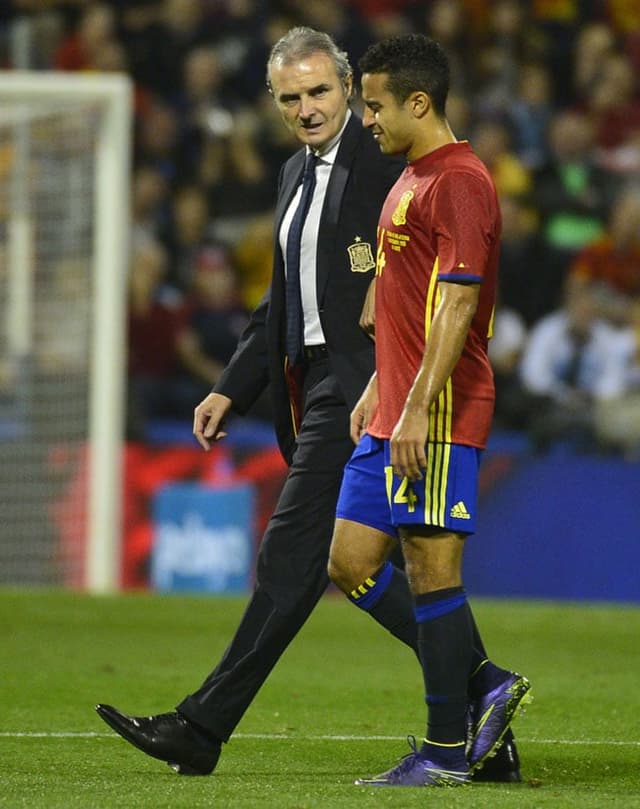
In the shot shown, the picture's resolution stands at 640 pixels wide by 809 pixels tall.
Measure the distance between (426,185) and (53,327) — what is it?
703 centimetres

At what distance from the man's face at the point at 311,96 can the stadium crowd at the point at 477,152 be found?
21.5ft

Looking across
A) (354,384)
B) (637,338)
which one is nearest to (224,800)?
(354,384)

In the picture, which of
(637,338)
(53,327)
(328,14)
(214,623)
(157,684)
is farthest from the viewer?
(328,14)

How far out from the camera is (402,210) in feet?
15.1

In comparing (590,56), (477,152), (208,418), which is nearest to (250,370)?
(208,418)

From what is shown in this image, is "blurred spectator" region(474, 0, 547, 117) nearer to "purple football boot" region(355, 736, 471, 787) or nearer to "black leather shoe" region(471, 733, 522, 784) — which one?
"black leather shoe" region(471, 733, 522, 784)

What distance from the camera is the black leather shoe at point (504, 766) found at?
4832 millimetres

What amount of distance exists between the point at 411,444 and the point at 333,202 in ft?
3.51

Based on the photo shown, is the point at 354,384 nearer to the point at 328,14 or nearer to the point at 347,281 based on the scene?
the point at 347,281

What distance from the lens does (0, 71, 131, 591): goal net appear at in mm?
11195

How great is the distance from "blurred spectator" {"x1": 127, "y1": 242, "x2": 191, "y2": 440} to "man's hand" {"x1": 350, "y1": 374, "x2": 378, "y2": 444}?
711cm

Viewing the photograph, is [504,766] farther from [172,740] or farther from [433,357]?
[433,357]

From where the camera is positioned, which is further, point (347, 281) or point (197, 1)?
point (197, 1)

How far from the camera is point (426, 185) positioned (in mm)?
4551
